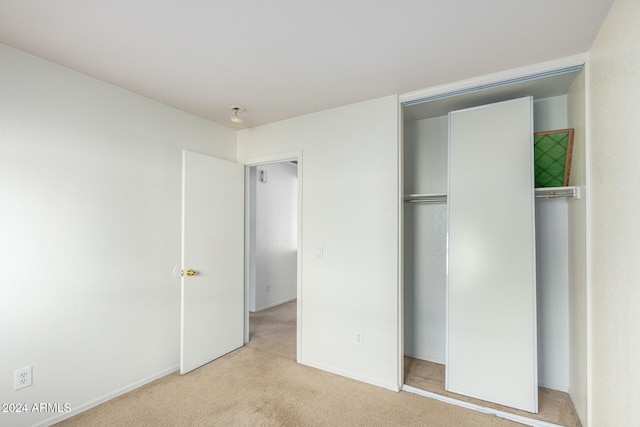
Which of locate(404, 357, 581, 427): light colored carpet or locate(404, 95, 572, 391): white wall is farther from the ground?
locate(404, 95, 572, 391): white wall

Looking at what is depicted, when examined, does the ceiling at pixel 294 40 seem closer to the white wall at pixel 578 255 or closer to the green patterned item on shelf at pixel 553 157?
the white wall at pixel 578 255

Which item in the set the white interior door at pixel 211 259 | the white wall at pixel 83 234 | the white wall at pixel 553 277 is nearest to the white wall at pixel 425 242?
the white wall at pixel 553 277

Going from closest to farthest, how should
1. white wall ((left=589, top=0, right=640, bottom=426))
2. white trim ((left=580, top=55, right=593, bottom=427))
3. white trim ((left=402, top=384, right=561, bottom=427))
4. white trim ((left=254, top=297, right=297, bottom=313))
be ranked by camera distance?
white wall ((left=589, top=0, right=640, bottom=426)), white trim ((left=580, top=55, right=593, bottom=427)), white trim ((left=402, top=384, right=561, bottom=427)), white trim ((left=254, top=297, right=297, bottom=313))

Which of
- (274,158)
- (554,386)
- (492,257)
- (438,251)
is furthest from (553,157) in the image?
(274,158)

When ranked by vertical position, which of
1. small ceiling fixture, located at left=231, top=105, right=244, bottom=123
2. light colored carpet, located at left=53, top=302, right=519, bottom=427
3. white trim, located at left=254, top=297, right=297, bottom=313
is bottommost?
white trim, located at left=254, top=297, right=297, bottom=313

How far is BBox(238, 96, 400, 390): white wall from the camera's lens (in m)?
2.60

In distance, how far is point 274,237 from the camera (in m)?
5.36

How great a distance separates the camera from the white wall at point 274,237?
4.98m

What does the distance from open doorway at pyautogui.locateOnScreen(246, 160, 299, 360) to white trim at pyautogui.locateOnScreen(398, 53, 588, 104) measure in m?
2.47

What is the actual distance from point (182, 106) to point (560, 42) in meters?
2.87

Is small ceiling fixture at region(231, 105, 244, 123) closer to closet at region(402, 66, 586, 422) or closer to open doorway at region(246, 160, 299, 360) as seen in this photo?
open doorway at region(246, 160, 299, 360)

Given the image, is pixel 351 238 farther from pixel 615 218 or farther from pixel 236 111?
pixel 615 218

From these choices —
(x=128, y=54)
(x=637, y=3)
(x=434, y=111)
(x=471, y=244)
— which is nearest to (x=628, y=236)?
(x=637, y=3)

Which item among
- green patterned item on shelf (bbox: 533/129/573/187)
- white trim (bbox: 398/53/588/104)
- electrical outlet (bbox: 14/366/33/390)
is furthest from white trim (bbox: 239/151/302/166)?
electrical outlet (bbox: 14/366/33/390)
